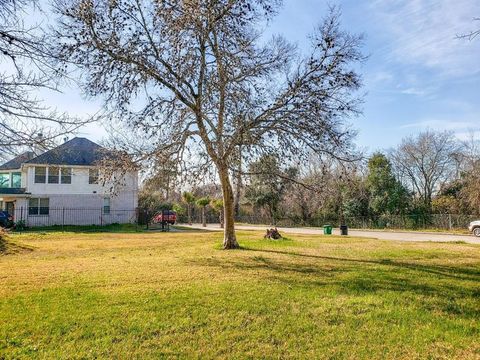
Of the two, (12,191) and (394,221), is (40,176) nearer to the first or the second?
(12,191)

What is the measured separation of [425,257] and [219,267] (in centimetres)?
668

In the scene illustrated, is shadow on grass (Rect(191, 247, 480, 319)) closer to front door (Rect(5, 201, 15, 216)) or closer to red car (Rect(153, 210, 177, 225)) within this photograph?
red car (Rect(153, 210, 177, 225))

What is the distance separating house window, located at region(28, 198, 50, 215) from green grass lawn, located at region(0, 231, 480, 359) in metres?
23.4

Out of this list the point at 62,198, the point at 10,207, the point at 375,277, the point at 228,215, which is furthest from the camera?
the point at 10,207

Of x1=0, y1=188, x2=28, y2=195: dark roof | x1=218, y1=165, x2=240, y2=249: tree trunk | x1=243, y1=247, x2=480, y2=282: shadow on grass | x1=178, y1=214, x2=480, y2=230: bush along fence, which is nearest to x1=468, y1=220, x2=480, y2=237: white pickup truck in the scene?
x1=178, y1=214, x2=480, y2=230: bush along fence

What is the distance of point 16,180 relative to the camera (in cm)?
3356

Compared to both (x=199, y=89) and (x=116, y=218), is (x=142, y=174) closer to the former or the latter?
(x=199, y=89)

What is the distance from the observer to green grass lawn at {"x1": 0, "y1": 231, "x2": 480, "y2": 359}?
14.8ft

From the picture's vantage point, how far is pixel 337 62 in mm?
11625

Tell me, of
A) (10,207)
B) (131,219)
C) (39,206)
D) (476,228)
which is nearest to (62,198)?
(39,206)

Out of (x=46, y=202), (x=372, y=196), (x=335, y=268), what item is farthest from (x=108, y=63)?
(x=372, y=196)

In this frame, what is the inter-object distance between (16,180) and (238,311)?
33565mm

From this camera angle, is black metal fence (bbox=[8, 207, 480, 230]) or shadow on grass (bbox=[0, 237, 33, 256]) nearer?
shadow on grass (bbox=[0, 237, 33, 256])

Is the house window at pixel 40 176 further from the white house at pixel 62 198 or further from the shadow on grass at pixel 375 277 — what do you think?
the shadow on grass at pixel 375 277
